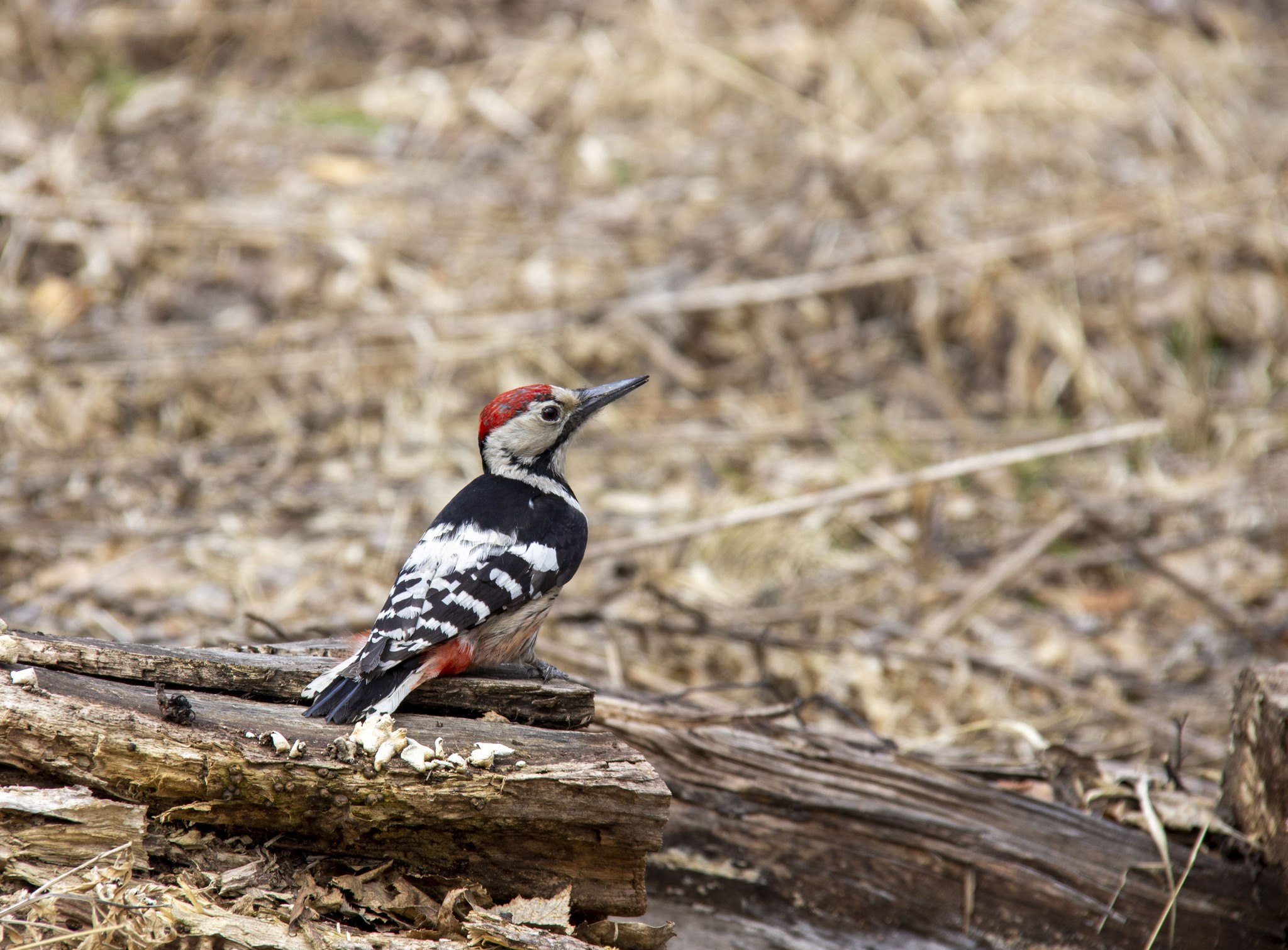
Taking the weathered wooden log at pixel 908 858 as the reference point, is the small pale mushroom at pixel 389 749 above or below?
above

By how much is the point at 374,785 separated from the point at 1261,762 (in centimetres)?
213

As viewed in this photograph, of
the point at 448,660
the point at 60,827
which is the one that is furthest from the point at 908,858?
the point at 60,827

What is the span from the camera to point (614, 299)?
7.01 m

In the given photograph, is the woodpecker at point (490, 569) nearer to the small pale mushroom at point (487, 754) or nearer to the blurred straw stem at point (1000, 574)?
the small pale mushroom at point (487, 754)

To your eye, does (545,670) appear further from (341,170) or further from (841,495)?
(341,170)

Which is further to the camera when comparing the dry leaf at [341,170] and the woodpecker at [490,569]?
the dry leaf at [341,170]

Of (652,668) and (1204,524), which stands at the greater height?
(1204,524)

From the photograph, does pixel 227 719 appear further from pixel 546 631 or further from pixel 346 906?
pixel 546 631

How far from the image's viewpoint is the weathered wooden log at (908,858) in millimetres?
2971

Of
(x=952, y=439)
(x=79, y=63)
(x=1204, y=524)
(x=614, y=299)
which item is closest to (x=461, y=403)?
(x=614, y=299)

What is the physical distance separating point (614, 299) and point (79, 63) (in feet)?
16.3

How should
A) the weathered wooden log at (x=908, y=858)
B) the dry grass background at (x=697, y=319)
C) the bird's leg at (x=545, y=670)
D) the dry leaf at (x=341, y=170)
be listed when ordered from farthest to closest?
the dry leaf at (x=341, y=170) < the dry grass background at (x=697, y=319) < the bird's leg at (x=545, y=670) < the weathered wooden log at (x=908, y=858)

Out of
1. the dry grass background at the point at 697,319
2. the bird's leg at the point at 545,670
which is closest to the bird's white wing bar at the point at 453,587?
the bird's leg at the point at 545,670

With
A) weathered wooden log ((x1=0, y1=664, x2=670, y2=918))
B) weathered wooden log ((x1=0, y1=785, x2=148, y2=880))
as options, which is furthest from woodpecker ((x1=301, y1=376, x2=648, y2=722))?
weathered wooden log ((x1=0, y1=785, x2=148, y2=880))
